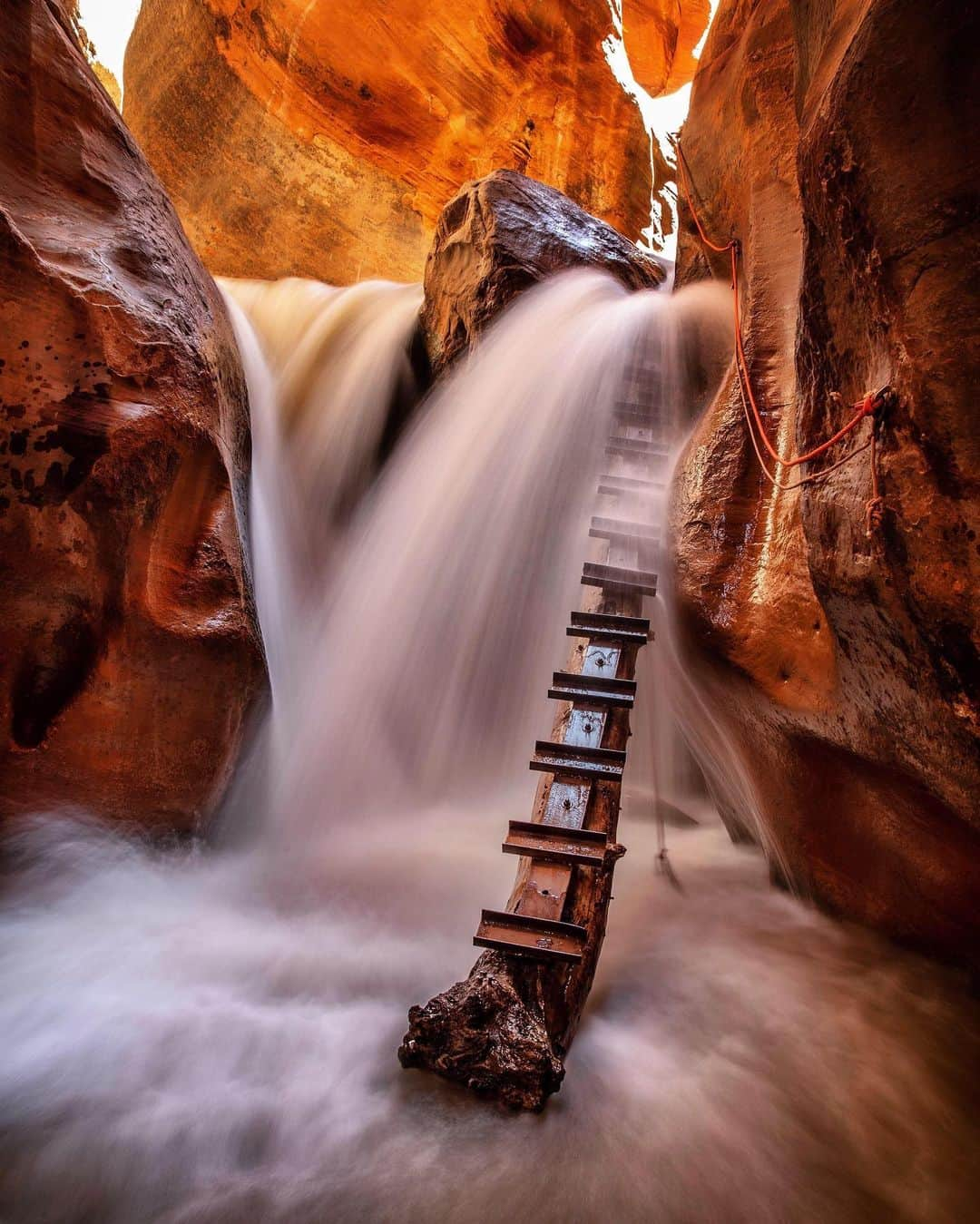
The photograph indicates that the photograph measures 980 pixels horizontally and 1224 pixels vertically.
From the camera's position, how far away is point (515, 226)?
7133 millimetres

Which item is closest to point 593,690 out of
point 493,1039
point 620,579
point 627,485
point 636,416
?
point 620,579

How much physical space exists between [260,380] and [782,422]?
503 cm

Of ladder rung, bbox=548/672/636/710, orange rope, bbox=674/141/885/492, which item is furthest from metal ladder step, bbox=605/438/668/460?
ladder rung, bbox=548/672/636/710

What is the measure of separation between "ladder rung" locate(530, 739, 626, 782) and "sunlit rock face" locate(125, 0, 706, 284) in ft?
35.1

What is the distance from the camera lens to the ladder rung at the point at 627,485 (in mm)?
4586

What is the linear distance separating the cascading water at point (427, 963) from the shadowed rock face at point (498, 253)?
0.47 m

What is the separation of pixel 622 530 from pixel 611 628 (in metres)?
0.84

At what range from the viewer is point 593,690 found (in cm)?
333

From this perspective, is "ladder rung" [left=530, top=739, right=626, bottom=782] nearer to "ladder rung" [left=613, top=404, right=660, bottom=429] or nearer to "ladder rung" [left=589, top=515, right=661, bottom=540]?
"ladder rung" [left=589, top=515, right=661, bottom=540]

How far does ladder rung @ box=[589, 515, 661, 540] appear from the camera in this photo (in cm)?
421

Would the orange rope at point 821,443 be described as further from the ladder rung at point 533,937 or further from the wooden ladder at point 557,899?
the ladder rung at point 533,937

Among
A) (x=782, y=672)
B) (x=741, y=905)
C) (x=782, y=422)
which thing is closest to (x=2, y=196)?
(x=782, y=422)

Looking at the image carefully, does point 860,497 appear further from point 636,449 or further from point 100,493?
point 100,493

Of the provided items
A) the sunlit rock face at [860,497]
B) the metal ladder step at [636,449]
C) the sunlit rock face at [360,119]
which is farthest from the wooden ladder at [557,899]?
the sunlit rock face at [360,119]
